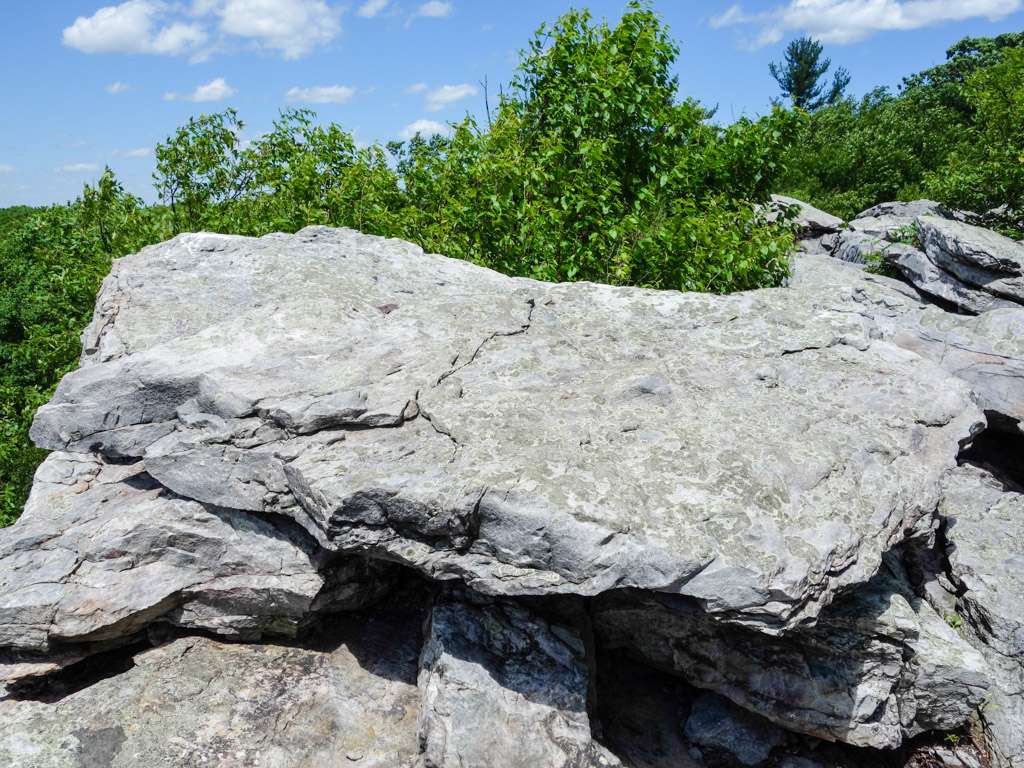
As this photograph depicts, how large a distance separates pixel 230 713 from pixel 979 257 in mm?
11437

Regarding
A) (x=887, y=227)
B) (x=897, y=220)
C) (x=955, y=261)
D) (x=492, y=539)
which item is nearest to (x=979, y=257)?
(x=955, y=261)

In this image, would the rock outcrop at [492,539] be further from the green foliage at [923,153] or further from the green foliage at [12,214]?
the green foliage at [12,214]

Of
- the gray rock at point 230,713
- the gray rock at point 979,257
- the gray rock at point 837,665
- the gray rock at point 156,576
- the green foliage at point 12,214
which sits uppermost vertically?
the green foliage at point 12,214

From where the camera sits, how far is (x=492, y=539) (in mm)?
4199

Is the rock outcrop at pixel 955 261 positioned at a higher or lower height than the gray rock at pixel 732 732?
higher

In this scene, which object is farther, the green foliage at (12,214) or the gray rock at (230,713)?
the green foliage at (12,214)

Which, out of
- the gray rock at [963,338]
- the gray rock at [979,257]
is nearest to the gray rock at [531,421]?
the gray rock at [963,338]

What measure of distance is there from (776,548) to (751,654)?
1310 mm

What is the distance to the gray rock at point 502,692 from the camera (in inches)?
169

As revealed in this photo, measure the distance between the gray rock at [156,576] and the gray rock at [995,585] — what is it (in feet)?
14.6

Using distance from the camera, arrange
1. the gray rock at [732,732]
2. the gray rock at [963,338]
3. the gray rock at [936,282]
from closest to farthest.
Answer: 1. the gray rock at [732,732]
2. the gray rock at [963,338]
3. the gray rock at [936,282]

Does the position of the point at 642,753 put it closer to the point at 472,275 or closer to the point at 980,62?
the point at 472,275

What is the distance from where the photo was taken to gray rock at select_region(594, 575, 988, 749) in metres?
4.93

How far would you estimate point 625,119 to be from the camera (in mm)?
11000
